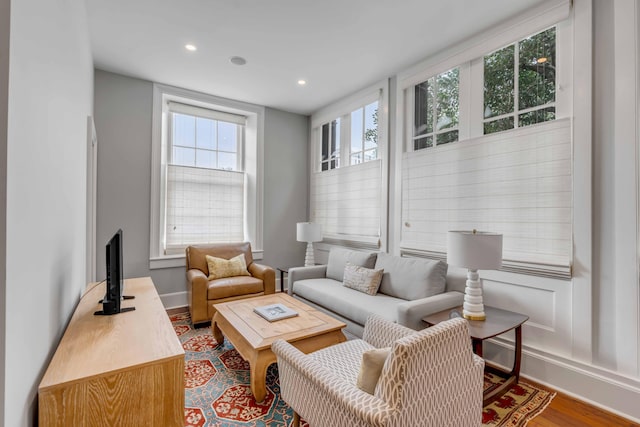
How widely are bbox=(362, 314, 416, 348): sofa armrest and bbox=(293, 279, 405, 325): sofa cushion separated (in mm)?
510

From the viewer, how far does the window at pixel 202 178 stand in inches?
159

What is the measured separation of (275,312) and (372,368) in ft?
4.42

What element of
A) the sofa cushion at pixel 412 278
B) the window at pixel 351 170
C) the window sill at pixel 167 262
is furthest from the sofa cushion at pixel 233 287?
the sofa cushion at pixel 412 278

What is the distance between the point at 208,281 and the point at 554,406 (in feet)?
10.3

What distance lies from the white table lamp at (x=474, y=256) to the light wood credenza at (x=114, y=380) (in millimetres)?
1776

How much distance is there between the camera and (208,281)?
3.37 m

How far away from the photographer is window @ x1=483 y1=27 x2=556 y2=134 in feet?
7.54

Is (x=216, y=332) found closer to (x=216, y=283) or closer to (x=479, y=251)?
(x=216, y=283)

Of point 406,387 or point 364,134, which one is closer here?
point 406,387

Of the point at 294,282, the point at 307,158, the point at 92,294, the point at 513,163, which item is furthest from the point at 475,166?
the point at 92,294

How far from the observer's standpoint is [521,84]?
2.45 metres

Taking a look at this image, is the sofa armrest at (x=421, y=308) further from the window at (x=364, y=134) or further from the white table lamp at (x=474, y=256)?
the window at (x=364, y=134)

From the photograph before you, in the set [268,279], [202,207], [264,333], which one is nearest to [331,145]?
[202,207]

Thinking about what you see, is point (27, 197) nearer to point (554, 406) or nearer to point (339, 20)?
point (339, 20)
